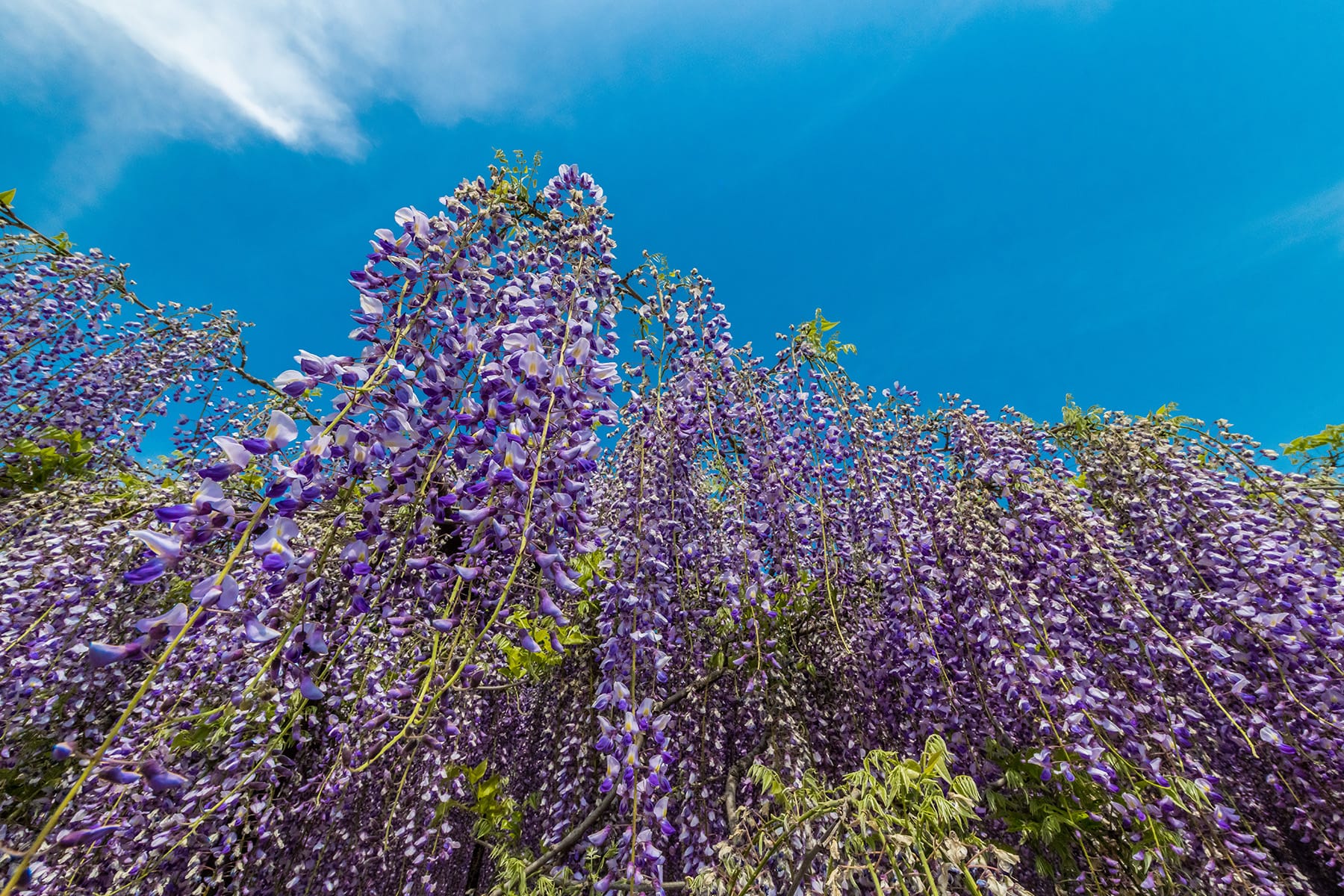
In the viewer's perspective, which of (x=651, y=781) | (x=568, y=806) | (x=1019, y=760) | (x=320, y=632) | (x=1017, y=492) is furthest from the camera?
(x=1017, y=492)

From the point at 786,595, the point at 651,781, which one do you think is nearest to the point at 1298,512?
Result: the point at 786,595

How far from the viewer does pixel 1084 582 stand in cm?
376

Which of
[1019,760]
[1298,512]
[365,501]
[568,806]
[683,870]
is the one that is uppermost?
[1298,512]

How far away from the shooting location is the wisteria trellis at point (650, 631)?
181 centimetres

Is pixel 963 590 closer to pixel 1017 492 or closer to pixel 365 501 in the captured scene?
pixel 1017 492

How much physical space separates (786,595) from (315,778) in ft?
Result: 9.98

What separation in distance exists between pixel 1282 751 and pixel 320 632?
4710 mm

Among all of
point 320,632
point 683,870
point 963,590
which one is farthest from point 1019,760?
point 320,632

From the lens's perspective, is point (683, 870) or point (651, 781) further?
point (683, 870)

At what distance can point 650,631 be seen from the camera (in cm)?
265

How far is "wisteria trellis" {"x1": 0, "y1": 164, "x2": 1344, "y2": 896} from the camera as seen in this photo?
71.1 inches

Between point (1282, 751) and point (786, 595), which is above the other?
point (786, 595)

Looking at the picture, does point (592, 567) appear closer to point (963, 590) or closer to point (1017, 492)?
point (963, 590)

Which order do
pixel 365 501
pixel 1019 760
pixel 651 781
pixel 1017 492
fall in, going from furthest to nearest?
pixel 1017 492 < pixel 1019 760 < pixel 651 781 < pixel 365 501
